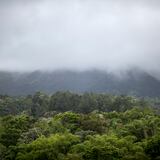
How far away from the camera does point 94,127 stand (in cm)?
10200

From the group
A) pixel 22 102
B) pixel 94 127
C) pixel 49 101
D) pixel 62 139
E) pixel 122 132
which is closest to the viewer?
pixel 62 139

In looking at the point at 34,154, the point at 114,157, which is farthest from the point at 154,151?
the point at 34,154

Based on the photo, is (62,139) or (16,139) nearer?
(62,139)

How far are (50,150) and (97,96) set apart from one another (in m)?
88.6

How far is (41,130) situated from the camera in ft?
320

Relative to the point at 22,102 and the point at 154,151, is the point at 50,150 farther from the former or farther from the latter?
the point at 22,102

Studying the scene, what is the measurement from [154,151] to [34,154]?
68.2 ft

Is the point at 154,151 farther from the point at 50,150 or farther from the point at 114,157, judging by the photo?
the point at 50,150

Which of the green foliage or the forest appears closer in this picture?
the forest

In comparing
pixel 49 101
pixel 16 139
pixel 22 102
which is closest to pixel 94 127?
pixel 16 139

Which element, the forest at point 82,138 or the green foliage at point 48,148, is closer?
the forest at point 82,138

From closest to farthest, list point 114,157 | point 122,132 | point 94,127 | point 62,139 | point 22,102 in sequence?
point 114,157
point 62,139
point 122,132
point 94,127
point 22,102

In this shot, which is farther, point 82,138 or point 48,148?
point 82,138

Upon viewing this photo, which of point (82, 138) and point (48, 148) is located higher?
point (82, 138)
